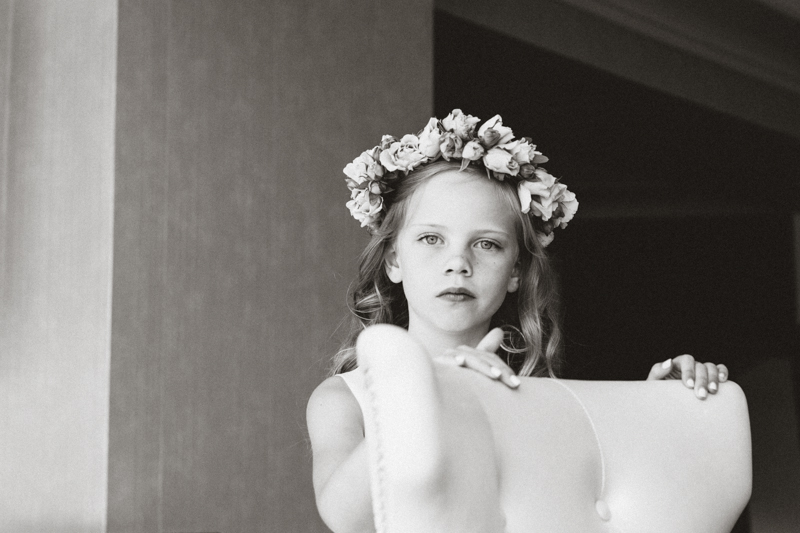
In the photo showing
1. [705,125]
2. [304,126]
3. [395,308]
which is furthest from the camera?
[705,125]

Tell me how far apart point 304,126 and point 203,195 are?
1.26 ft

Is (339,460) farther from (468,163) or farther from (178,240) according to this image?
(178,240)

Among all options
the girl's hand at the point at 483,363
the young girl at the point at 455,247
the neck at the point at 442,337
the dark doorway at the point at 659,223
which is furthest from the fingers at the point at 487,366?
the dark doorway at the point at 659,223

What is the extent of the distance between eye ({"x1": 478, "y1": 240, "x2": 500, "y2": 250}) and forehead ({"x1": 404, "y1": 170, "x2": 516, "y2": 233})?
0.02 m

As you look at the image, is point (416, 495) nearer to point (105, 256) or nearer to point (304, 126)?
point (105, 256)

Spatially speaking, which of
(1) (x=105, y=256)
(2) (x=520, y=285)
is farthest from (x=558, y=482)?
(1) (x=105, y=256)

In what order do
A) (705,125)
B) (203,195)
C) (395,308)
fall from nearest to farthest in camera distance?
(395,308)
(203,195)
(705,125)

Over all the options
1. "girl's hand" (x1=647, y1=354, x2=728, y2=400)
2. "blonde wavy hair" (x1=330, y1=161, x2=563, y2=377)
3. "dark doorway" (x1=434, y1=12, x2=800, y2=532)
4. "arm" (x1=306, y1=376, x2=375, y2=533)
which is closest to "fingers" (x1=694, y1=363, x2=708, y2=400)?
"girl's hand" (x1=647, y1=354, x2=728, y2=400)

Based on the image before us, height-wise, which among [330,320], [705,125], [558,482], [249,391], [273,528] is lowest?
[273,528]

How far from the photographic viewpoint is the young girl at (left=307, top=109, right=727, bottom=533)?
130cm

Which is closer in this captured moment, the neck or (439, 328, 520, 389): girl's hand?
(439, 328, 520, 389): girl's hand

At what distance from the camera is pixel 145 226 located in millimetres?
2105

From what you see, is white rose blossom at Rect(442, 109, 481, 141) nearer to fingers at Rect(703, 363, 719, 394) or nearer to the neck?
the neck

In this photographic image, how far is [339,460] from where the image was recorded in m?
1.24
